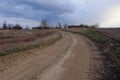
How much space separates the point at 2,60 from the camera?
Result: 1602cm

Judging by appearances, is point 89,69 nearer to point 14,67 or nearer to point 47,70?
point 47,70

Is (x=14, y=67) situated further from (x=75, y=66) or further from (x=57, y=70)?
(x=75, y=66)

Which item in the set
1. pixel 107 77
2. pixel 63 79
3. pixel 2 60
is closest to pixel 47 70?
pixel 63 79

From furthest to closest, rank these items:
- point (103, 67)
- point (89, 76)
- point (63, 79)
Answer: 1. point (103, 67)
2. point (89, 76)
3. point (63, 79)

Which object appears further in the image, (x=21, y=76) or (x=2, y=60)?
(x=2, y=60)

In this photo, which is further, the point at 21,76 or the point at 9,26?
the point at 9,26

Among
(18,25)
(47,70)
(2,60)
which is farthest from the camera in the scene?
(18,25)

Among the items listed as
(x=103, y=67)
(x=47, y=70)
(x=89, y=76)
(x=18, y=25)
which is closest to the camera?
(x=89, y=76)

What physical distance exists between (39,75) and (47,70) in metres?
1.43

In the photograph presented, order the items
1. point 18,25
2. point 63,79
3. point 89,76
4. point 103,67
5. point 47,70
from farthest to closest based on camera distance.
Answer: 1. point 18,25
2. point 103,67
3. point 47,70
4. point 89,76
5. point 63,79

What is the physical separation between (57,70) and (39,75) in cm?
176

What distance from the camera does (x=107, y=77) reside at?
456 inches

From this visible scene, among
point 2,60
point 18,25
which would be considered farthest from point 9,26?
point 2,60

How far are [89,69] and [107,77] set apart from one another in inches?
83.5
